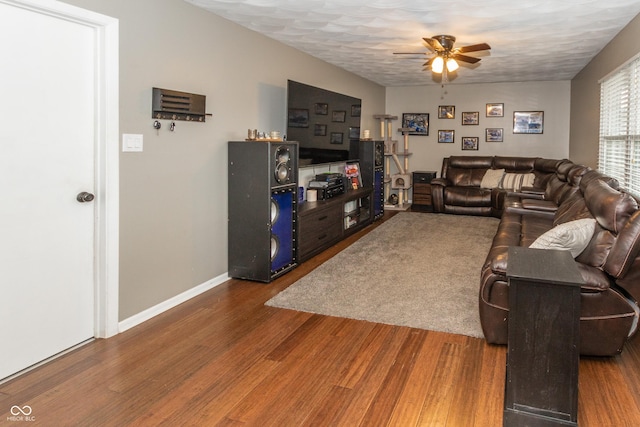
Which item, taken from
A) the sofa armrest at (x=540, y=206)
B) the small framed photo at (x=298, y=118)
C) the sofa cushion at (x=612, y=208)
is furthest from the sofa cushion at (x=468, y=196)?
the sofa cushion at (x=612, y=208)

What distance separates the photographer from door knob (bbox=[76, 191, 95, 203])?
9.22ft

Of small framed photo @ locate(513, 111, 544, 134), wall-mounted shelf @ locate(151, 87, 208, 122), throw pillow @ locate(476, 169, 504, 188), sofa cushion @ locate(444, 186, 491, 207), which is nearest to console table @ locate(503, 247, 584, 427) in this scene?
wall-mounted shelf @ locate(151, 87, 208, 122)

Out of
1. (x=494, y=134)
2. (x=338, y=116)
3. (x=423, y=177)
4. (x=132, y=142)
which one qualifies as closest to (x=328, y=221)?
(x=338, y=116)

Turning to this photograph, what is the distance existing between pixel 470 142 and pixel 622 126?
4.18 meters

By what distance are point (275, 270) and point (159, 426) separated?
2277 millimetres

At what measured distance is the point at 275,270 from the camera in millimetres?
4266

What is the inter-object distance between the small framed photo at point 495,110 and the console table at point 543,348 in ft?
22.4

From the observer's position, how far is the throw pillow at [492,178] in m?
7.75

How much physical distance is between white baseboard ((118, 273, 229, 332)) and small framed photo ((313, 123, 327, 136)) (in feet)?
6.74

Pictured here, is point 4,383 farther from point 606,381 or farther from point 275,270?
point 606,381

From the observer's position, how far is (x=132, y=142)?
3.12 meters

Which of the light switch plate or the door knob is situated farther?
the light switch plate

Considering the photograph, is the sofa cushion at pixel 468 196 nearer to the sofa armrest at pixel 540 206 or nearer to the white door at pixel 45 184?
the sofa armrest at pixel 540 206

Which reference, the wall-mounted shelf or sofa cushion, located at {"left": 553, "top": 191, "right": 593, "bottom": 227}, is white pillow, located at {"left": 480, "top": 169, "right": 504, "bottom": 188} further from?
the wall-mounted shelf
